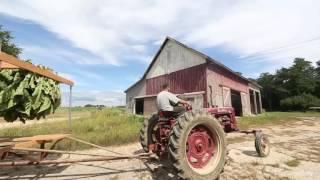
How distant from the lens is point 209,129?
5.88 meters

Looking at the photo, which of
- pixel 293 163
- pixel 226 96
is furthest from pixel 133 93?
pixel 293 163

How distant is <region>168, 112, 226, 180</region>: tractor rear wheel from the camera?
5.17 metres

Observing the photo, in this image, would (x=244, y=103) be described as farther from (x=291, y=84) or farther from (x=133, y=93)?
(x=291, y=84)

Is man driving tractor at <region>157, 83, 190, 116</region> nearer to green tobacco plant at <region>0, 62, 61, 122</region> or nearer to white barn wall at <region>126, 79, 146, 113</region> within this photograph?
green tobacco plant at <region>0, 62, 61, 122</region>

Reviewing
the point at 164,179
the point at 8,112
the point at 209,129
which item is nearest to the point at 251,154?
the point at 209,129

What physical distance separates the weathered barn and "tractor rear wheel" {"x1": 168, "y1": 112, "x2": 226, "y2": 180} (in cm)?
1166

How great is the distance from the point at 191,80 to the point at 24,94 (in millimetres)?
16453

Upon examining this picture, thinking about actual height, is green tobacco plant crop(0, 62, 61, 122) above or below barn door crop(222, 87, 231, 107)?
below

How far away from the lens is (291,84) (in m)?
54.2

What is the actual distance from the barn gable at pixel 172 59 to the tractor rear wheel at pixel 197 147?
15.1m

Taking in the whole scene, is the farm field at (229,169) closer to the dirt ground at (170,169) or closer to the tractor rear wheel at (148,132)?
the dirt ground at (170,169)

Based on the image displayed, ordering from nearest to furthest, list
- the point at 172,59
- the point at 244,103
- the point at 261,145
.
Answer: the point at 261,145 → the point at 172,59 → the point at 244,103

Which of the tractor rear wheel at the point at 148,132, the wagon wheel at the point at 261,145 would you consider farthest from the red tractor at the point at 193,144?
the wagon wheel at the point at 261,145

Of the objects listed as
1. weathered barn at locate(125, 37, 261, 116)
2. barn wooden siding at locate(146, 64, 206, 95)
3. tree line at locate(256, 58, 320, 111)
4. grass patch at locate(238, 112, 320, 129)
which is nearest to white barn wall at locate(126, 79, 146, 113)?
weathered barn at locate(125, 37, 261, 116)
